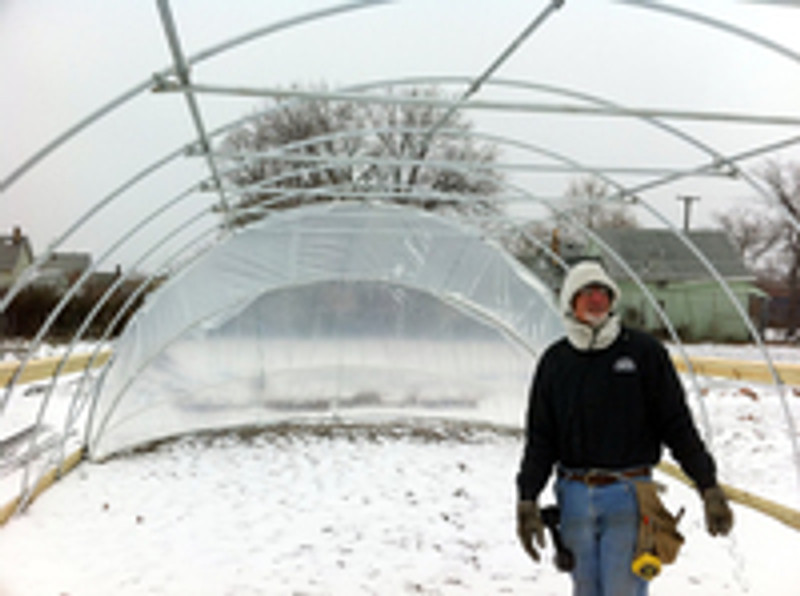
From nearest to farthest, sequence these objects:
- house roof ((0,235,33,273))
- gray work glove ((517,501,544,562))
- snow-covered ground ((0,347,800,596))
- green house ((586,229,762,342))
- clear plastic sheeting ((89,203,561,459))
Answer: gray work glove ((517,501,544,562))
snow-covered ground ((0,347,800,596))
clear plastic sheeting ((89,203,561,459))
green house ((586,229,762,342))
house roof ((0,235,33,273))

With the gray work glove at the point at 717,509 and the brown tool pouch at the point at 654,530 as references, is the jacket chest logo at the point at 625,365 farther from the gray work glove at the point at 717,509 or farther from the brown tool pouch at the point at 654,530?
the gray work glove at the point at 717,509

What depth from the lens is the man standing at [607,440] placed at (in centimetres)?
293

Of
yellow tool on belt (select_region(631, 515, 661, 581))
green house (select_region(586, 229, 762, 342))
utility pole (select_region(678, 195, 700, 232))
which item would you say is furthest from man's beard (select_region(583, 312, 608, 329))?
utility pole (select_region(678, 195, 700, 232))

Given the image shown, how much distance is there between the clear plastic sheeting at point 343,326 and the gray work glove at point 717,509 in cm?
697

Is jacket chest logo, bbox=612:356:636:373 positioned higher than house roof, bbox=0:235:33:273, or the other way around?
house roof, bbox=0:235:33:273

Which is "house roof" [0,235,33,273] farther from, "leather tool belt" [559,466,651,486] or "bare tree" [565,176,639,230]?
"leather tool belt" [559,466,651,486]

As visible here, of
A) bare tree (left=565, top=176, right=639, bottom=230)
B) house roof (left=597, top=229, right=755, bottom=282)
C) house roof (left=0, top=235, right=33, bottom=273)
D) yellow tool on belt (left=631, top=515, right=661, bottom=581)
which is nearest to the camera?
yellow tool on belt (left=631, top=515, right=661, bottom=581)

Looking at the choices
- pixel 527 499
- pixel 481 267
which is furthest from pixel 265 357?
pixel 527 499

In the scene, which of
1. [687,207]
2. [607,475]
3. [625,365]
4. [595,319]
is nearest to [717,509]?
[607,475]

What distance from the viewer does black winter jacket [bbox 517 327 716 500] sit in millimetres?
2957

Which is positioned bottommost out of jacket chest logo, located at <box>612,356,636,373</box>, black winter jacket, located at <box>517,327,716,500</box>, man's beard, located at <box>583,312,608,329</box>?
black winter jacket, located at <box>517,327,716,500</box>

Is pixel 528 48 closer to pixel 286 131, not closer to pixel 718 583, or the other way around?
pixel 718 583

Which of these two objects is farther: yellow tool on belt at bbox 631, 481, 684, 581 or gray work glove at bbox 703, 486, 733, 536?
gray work glove at bbox 703, 486, 733, 536

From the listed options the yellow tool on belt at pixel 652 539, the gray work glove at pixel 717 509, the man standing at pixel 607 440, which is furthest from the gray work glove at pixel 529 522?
the gray work glove at pixel 717 509
